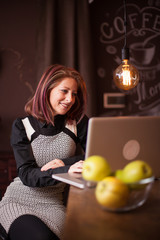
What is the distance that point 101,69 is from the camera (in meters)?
3.27

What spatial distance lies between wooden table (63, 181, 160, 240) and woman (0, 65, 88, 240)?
22.2 inches

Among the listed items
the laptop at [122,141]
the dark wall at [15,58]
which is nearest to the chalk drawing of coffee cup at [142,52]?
the dark wall at [15,58]

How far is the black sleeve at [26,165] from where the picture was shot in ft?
4.85

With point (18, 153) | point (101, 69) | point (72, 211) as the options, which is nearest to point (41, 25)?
point (101, 69)

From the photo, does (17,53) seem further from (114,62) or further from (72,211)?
(72,211)

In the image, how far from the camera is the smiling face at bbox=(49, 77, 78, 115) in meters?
1.80

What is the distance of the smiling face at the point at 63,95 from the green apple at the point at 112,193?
0.97 m

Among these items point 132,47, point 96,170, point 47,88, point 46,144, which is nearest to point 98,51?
point 132,47

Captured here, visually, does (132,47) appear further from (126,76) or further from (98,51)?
(126,76)

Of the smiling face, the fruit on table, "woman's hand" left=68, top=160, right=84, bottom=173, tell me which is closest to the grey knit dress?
the smiling face

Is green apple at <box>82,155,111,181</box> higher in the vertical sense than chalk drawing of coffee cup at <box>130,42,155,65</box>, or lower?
lower

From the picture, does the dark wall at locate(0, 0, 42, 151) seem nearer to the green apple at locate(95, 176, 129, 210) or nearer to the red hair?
the red hair

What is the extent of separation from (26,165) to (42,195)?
193mm

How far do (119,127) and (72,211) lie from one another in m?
0.41
